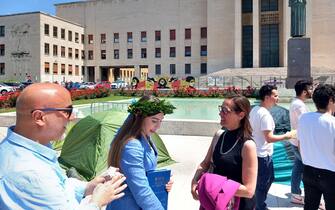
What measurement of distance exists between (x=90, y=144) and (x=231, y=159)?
16.1 ft

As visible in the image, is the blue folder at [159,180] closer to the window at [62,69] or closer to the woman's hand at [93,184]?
the woman's hand at [93,184]

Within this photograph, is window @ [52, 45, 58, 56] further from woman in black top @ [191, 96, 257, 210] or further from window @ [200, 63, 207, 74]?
woman in black top @ [191, 96, 257, 210]

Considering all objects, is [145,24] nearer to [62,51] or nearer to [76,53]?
[76,53]

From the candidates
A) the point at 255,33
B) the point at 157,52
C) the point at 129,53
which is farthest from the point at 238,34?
the point at 129,53

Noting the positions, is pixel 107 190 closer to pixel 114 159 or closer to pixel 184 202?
pixel 114 159

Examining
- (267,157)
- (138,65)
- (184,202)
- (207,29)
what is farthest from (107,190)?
(138,65)

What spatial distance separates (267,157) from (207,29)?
6227cm

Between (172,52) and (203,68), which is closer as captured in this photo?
(203,68)

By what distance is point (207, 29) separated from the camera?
65062 millimetres

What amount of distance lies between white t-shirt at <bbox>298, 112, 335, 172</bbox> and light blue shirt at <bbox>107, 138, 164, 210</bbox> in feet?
6.18

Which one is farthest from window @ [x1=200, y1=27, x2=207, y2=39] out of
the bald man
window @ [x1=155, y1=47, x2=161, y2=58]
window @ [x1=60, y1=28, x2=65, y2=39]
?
the bald man

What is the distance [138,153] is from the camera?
2811 millimetres

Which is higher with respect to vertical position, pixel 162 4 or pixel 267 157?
pixel 162 4

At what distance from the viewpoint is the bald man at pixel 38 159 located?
158 cm
